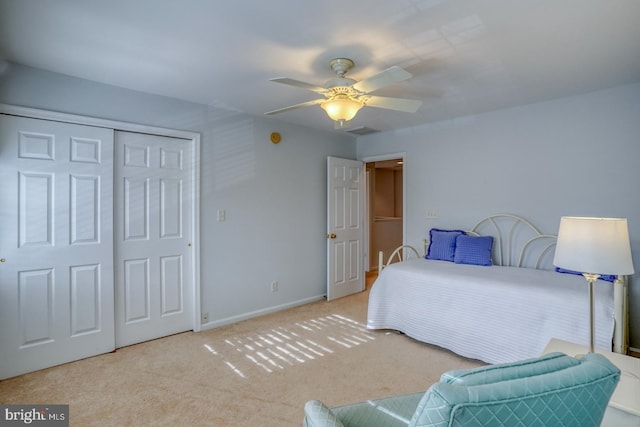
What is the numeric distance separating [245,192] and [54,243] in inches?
70.1

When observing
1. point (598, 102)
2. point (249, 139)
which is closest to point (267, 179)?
point (249, 139)

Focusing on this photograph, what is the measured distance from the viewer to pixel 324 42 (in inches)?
81.5

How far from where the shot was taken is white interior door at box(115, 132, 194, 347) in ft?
9.70

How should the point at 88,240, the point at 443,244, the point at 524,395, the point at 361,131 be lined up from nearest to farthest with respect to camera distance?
the point at 524,395
the point at 88,240
the point at 443,244
the point at 361,131

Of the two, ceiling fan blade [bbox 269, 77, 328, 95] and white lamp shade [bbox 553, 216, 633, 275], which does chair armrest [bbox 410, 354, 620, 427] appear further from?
ceiling fan blade [bbox 269, 77, 328, 95]

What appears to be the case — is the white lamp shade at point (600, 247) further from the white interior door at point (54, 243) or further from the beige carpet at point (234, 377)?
the white interior door at point (54, 243)

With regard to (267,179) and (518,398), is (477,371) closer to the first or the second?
(518,398)

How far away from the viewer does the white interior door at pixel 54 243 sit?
2410mm

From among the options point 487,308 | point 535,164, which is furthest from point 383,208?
point 487,308

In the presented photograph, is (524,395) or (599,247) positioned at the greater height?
(599,247)

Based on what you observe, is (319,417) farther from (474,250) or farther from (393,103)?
(474,250)

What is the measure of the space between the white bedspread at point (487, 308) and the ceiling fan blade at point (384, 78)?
1.84m

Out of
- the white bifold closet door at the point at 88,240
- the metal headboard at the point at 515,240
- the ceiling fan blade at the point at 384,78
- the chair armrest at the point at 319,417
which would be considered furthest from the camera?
the metal headboard at the point at 515,240

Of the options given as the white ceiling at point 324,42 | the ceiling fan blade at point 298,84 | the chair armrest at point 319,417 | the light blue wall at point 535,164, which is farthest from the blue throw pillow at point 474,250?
the chair armrest at point 319,417
